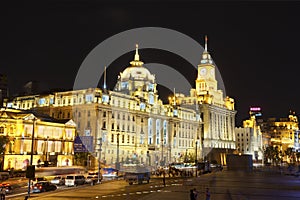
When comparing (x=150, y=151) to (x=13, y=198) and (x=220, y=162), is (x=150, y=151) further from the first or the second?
(x=13, y=198)

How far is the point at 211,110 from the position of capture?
163m

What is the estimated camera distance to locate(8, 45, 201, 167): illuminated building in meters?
100

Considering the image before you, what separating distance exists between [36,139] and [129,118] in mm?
34508

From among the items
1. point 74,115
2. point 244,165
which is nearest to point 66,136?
point 74,115

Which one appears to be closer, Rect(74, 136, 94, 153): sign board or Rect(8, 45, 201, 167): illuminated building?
Rect(74, 136, 94, 153): sign board

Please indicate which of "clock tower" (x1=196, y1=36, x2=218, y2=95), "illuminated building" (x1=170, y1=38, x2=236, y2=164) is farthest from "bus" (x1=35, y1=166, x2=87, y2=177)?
"clock tower" (x1=196, y1=36, x2=218, y2=95)

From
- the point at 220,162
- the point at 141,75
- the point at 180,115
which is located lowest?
the point at 220,162

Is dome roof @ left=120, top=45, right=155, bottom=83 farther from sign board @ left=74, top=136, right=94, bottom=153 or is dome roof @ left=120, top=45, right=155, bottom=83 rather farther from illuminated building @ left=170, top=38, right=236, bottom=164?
sign board @ left=74, top=136, right=94, bottom=153

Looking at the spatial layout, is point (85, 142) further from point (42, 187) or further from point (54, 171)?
point (42, 187)

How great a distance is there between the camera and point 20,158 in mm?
78750

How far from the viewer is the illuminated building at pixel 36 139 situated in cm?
7850

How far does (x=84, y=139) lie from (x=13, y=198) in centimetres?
5887

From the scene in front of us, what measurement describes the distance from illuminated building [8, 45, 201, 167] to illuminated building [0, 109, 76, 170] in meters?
7.99

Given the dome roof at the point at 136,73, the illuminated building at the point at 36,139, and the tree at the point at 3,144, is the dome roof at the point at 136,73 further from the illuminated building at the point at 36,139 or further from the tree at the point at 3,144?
the tree at the point at 3,144
